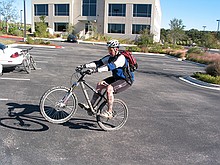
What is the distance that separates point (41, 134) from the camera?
457cm

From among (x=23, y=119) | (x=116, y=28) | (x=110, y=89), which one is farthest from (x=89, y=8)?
(x=110, y=89)

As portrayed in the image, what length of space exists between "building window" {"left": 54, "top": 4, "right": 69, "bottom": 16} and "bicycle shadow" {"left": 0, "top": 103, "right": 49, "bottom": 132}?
5229 cm

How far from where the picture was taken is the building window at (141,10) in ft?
159

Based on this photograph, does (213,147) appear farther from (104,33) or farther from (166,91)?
(104,33)

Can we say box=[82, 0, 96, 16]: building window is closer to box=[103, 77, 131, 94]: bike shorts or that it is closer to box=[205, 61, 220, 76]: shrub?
box=[205, 61, 220, 76]: shrub

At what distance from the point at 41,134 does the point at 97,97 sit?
1351 mm

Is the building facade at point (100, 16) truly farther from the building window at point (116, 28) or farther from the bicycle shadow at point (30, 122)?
the bicycle shadow at point (30, 122)

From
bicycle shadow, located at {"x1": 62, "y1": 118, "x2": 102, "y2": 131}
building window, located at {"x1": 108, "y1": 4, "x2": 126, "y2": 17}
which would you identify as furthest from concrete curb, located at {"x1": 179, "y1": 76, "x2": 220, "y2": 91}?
building window, located at {"x1": 108, "y1": 4, "x2": 126, "y2": 17}

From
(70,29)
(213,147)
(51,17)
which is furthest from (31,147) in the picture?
(51,17)

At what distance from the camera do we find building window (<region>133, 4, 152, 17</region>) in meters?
48.6

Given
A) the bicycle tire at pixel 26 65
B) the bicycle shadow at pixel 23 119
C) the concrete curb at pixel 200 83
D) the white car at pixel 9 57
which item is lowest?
the bicycle shadow at pixel 23 119

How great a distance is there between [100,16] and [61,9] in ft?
32.4

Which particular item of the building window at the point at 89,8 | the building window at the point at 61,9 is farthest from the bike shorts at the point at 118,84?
the building window at the point at 61,9

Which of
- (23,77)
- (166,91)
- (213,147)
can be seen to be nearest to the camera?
(213,147)
